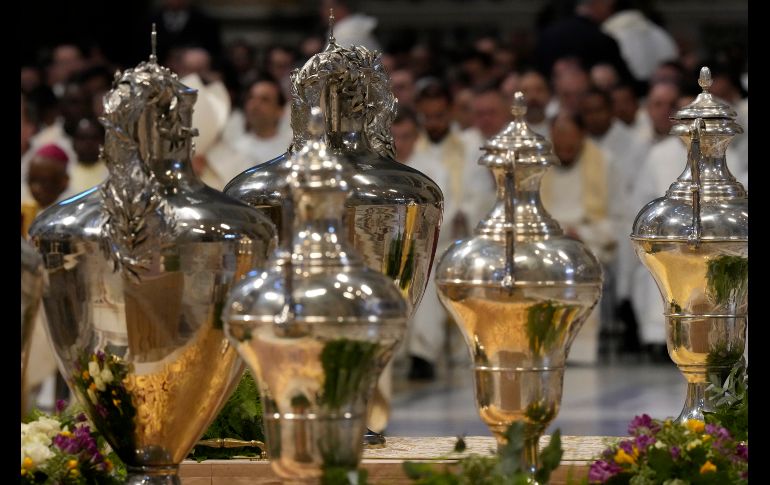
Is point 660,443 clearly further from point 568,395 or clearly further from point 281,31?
point 281,31

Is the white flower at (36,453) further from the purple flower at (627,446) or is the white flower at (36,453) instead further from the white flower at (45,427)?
the purple flower at (627,446)

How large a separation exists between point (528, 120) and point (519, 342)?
504cm

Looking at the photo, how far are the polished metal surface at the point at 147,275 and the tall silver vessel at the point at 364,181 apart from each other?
0.48 m

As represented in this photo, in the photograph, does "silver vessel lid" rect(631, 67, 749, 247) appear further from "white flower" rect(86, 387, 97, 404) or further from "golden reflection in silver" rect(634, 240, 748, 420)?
"white flower" rect(86, 387, 97, 404)

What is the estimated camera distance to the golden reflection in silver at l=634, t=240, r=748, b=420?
315 cm

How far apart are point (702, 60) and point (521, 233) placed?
6491mm

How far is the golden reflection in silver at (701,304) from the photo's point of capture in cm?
315

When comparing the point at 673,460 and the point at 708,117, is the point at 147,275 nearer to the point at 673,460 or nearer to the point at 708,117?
the point at 673,460

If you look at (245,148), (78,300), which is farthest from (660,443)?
(245,148)

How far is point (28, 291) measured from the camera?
248 cm

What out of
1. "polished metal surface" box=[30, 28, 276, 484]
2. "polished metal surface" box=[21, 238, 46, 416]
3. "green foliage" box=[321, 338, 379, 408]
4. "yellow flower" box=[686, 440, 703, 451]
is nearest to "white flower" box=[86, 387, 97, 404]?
"polished metal surface" box=[30, 28, 276, 484]

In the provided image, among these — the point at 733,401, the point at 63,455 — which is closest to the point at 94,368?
the point at 63,455
